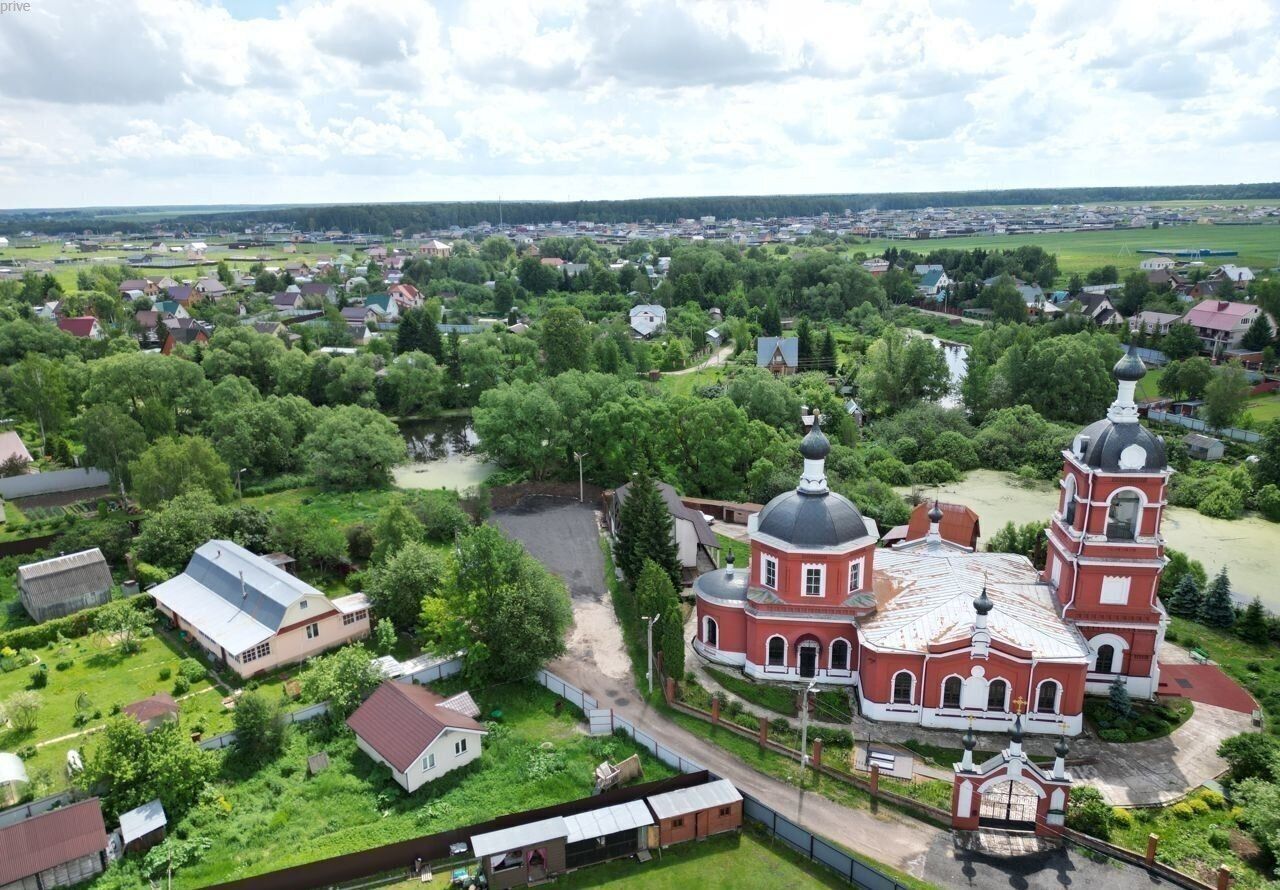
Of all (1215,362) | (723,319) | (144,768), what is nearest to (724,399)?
(144,768)

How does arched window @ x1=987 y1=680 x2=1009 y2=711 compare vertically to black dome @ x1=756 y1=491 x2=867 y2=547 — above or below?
below

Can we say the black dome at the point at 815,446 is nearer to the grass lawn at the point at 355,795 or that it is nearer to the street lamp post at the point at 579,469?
the grass lawn at the point at 355,795

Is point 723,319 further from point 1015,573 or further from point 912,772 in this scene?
point 912,772

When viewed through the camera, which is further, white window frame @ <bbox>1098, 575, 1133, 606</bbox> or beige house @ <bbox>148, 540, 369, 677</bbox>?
beige house @ <bbox>148, 540, 369, 677</bbox>

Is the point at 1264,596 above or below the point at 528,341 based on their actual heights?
below

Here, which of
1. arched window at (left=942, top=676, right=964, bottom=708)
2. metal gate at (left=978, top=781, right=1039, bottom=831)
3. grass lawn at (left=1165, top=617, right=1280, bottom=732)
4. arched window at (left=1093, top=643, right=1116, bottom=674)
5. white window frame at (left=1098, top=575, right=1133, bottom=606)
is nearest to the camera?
metal gate at (left=978, top=781, right=1039, bottom=831)

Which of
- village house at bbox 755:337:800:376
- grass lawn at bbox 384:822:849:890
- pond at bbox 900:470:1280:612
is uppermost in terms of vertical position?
village house at bbox 755:337:800:376

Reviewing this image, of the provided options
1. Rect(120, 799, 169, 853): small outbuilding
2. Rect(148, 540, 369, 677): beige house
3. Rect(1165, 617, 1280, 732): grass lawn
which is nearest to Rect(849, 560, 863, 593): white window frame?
Rect(1165, 617, 1280, 732): grass lawn

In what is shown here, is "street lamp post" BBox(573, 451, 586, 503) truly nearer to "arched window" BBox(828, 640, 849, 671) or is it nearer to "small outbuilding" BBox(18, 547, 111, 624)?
"arched window" BBox(828, 640, 849, 671)
